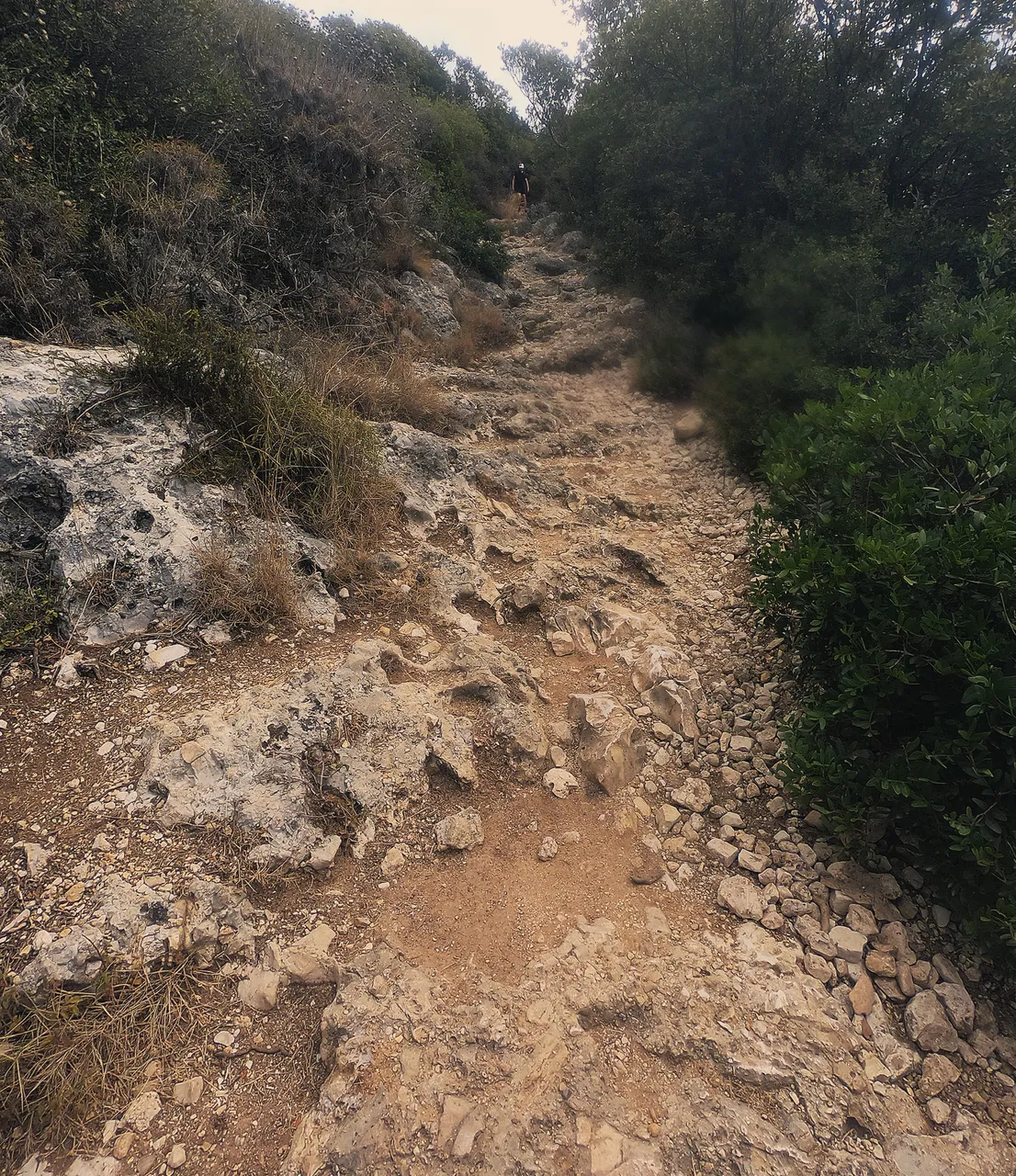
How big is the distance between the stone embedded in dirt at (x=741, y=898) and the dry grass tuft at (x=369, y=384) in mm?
4255

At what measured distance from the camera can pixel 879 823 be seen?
279 centimetres

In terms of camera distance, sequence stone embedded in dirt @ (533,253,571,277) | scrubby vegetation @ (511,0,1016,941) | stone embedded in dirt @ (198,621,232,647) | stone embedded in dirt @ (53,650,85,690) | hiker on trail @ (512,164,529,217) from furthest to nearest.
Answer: hiker on trail @ (512,164,529,217), stone embedded in dirt @ (533,253,571,277), stone embedded in dirt @ (198,621,232,647), stone embedded in dirt @ (53,650,85,690), scrubby vegetation @ (511,0,1016,941)

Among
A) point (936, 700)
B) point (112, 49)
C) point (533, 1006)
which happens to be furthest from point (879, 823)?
point (112, 49)

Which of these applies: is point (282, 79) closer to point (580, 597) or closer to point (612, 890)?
point (580, 597)

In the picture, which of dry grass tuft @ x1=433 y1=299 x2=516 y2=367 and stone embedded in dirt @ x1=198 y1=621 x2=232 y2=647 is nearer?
stone embedded in dirt @ x1=198 y1=621 x2=232 y2=647

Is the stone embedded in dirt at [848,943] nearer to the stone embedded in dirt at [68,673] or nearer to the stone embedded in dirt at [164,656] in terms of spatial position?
the stone embedded in dirt at [164,656]

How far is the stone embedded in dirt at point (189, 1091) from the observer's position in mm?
2035

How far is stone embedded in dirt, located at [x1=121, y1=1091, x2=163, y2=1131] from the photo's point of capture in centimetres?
197

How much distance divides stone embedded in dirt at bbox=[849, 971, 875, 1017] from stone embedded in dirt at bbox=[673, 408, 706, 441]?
5.49 metres

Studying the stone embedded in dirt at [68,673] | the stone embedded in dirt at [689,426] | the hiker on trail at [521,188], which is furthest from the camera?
the hiker on trail at [521,188]

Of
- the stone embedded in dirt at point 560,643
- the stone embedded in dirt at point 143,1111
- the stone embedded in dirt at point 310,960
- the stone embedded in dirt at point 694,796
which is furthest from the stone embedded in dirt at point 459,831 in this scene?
the stone embedded in dirt at point 560,643

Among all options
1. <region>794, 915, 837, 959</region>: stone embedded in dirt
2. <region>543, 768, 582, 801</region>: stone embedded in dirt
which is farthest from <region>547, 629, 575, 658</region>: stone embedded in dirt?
<region>794, 915, 837, 959</region>: stone embedded in dirt

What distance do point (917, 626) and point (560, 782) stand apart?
1.79 meters

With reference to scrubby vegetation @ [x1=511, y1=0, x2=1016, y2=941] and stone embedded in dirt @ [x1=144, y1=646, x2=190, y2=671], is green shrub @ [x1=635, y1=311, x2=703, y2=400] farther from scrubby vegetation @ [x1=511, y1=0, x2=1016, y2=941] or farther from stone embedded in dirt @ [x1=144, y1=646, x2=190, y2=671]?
stone embedded in dirt @ [x1=144, y1=646, x2=190, y2=671]
